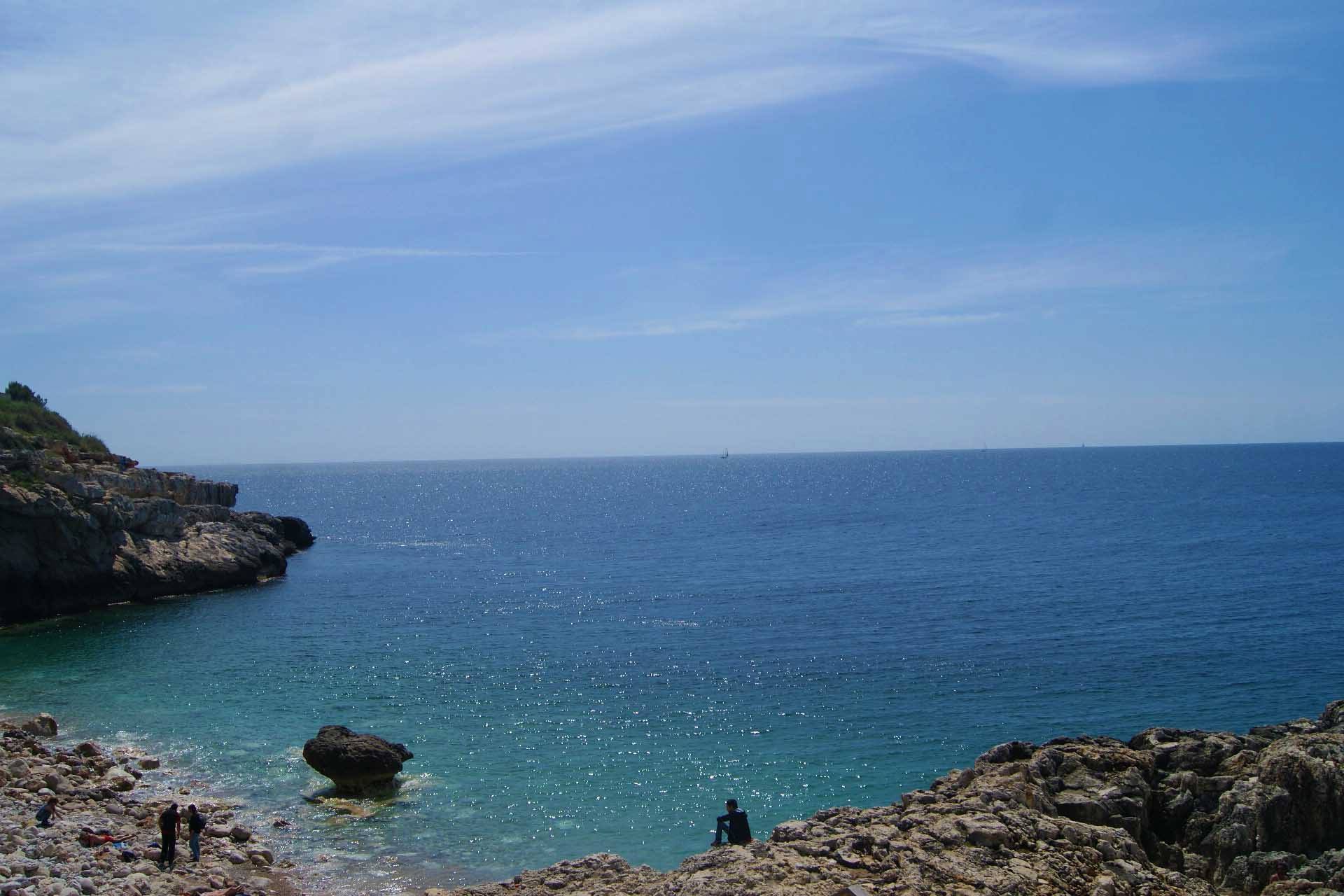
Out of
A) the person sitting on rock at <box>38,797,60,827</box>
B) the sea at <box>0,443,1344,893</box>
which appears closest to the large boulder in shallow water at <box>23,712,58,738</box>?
the sea at <box>0,443,1344,893</box>

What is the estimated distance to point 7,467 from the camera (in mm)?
58281

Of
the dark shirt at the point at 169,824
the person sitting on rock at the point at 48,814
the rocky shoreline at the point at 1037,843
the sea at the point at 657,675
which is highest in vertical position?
the rocky shoreline at the point at 1037,843

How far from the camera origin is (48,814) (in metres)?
24.7

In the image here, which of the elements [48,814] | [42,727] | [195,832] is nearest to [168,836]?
[195,832]

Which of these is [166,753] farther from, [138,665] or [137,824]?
[138,665]

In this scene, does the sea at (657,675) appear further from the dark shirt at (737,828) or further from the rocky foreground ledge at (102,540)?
the dark shirt at (737,828)

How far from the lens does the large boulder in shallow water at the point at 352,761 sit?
99.5 ft

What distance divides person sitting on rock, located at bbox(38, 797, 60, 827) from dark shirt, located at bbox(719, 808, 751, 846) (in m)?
17.1

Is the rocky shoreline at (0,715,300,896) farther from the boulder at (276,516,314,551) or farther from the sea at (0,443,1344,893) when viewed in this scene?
the boulder at (276,516,314,551)

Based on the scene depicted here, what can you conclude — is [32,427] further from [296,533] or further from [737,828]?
[737,828]

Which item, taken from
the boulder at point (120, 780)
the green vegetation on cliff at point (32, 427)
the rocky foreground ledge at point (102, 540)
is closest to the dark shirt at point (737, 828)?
the boulder at point (120, 780)

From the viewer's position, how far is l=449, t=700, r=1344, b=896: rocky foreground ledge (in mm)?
15039

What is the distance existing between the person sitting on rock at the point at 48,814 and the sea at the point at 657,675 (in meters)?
4.79

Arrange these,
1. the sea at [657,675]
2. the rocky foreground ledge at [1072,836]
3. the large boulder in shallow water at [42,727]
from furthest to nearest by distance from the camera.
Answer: the large boulder in shallow water at [42,727] < the sea at [657,675] < the rocky foreground ledge at [1072,836]
